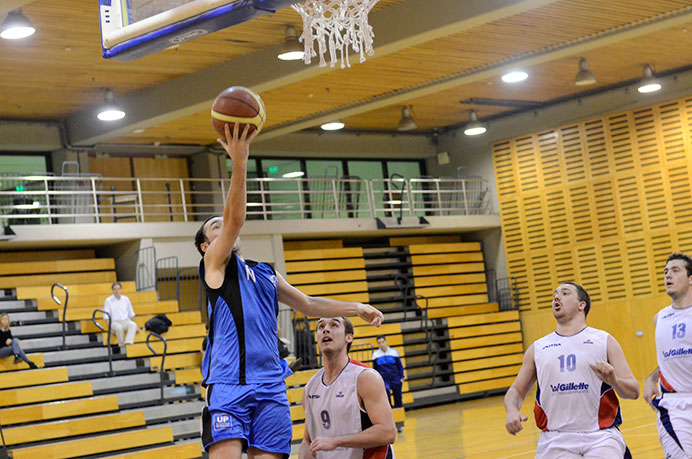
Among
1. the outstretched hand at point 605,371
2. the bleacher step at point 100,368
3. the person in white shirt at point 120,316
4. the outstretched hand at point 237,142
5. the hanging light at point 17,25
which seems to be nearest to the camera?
the outstretched hand at point 237,142

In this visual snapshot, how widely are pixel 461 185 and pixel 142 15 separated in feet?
56.2

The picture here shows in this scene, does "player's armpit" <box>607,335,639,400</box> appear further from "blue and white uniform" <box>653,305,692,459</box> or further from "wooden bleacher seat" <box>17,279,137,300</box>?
"wooden bleacher seat" <box>17,279,137,300</box>

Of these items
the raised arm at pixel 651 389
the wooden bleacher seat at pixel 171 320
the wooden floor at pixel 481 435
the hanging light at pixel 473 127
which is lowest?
the wooden floor at pixel 481 435

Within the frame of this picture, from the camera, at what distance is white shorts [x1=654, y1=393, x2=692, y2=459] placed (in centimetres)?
534

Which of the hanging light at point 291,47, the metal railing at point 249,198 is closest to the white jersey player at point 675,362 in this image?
the hanging light at point 291,47

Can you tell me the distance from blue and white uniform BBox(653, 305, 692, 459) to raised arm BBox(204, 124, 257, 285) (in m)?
3.07

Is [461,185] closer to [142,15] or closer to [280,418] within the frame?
[142,15]

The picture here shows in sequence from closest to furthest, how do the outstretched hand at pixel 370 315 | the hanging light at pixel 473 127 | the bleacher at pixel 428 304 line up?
1. the outstretched hand at pixel 370 315
2. the hanging light at pixel 473 127
3. the bleacher at pixel 428 304

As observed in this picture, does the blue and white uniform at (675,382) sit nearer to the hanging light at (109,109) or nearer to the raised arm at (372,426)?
the raised arm at (372,426)

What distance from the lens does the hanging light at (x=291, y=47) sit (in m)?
A: 12.4

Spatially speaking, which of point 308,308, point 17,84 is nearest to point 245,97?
point 308,308

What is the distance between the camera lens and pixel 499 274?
839 inches

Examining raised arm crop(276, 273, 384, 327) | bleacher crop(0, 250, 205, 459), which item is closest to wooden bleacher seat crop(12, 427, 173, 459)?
bleacher crop(0, 250, 205, 459)

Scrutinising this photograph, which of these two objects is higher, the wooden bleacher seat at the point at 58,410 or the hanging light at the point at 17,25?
the hanging light at the point at 17,25
